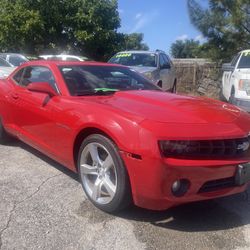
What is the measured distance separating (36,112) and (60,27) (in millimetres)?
25445

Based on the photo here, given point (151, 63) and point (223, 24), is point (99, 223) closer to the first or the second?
point (151, 63)

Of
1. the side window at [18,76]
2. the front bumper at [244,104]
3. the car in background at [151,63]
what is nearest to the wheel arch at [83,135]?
the side window at [18,76]

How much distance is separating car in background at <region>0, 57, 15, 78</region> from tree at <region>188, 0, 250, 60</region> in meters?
6.98

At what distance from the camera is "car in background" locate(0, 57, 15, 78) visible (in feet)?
45.1

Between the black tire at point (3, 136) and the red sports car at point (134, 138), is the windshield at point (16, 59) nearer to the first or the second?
the black tire at point (3, 136)

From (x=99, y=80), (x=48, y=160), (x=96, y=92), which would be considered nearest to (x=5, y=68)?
(x=48, y=160)

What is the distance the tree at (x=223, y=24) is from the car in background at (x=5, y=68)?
6977mm

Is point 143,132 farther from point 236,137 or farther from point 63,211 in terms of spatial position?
point 63,211

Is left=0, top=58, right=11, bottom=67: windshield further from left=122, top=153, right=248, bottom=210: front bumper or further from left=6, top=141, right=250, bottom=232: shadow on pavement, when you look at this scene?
left=122, top=153, right=248, bottom=210: front bumper

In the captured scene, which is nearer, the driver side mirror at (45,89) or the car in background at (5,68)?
the driver side mirror at (45,89)

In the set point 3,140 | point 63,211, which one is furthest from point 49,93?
point 3,140

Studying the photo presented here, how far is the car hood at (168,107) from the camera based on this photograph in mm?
3873

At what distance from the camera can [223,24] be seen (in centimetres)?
1579

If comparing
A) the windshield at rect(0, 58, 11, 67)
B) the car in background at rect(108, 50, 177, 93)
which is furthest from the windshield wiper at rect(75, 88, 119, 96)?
the windshield at rect(0, 58, 11, 67)
